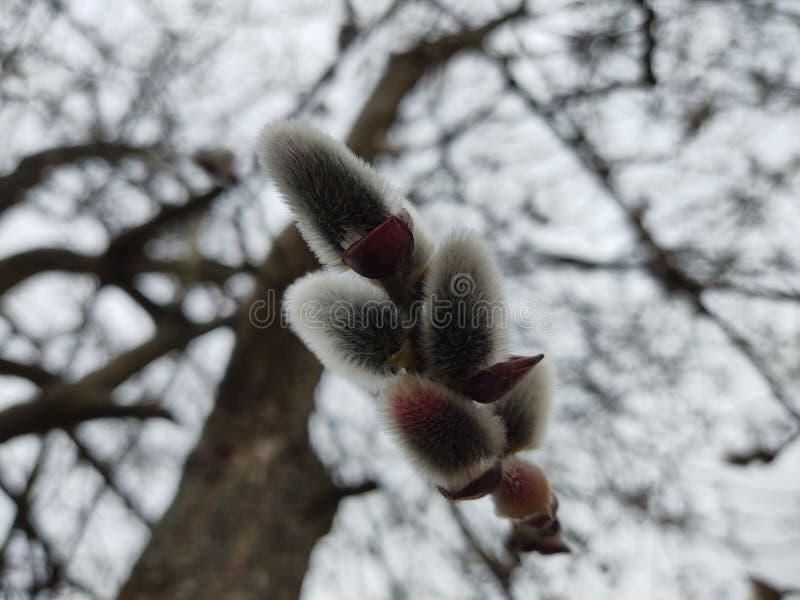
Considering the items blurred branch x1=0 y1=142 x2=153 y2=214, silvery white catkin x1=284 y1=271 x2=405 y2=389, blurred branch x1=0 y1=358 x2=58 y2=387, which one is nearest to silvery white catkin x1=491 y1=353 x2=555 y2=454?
silvery white catkin x1=284 y1=271 x2=405 y2=389

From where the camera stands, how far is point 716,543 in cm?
230

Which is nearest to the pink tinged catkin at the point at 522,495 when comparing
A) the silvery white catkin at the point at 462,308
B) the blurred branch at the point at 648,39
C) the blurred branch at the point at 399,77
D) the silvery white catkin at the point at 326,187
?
the silvery white catkin at the point at 462,308

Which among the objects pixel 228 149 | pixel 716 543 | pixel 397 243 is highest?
pixel 397 243

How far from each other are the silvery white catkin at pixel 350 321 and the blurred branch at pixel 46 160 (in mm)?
1861

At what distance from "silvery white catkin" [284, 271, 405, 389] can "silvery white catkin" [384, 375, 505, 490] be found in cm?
5

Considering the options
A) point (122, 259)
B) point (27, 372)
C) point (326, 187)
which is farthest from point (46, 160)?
point (326, 187)

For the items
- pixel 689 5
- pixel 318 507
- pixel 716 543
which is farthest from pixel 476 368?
pixel 689 5

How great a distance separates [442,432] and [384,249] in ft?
0.56

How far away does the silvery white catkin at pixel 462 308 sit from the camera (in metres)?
0.52

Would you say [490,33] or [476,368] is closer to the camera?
[476,368]

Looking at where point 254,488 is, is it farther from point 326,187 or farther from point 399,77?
point 399,77

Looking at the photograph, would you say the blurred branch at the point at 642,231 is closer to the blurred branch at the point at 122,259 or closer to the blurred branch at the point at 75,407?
the blurred branch at the point at 122,259

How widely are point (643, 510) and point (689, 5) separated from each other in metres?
2.19

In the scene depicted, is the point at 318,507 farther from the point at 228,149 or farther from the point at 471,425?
the point at 228,149
